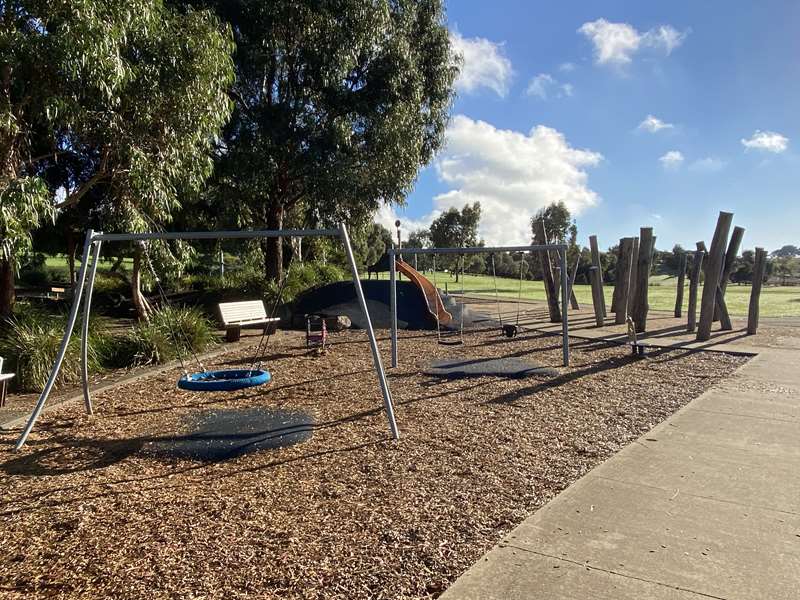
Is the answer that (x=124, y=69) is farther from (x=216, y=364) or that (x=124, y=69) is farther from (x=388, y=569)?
(x=388, y=569)

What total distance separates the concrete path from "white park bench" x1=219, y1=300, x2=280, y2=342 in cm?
695

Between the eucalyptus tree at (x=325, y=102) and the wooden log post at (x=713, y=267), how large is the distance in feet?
26.4

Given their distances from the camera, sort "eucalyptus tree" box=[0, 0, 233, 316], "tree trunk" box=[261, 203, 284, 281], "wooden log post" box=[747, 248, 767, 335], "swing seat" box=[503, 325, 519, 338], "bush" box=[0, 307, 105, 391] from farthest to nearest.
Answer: "tree trunk" box=[261, 203, 284, 281] → "wooden log post" box=[747, 248, 767, 335] → "swing seat" box=[503, 325, 519, 338] → "bush" box=[0, 307, 105, 391] → "eucalyptus tree" box=[0, 0, 233, 316]

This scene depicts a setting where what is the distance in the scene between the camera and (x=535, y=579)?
8.73 feet

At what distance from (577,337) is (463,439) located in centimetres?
795

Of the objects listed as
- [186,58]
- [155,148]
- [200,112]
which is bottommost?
[155,148]

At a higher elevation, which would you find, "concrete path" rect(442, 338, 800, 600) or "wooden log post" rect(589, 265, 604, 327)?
"wooden log post" rect(589, 265, 604, 327)

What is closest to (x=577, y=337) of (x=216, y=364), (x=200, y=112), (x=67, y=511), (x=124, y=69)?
(x=216, y=364)

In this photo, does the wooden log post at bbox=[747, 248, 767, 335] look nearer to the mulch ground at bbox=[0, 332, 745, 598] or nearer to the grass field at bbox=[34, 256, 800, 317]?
the grass field at bbox=[34, 256, 800, 317]

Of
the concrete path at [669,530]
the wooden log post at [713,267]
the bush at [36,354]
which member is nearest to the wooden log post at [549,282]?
the wooden log post at [713,267]

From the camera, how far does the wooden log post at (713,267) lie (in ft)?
36.2

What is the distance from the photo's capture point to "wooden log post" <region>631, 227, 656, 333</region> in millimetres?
12414

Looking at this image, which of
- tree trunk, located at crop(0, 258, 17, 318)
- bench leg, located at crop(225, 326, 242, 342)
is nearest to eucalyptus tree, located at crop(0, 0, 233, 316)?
tree trunk, located at crop(0, 258, 17, 318)

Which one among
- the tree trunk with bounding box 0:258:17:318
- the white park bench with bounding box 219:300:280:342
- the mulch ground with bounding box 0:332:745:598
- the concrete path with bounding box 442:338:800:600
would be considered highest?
the tree trunk with bounding box 0:258:17:318
